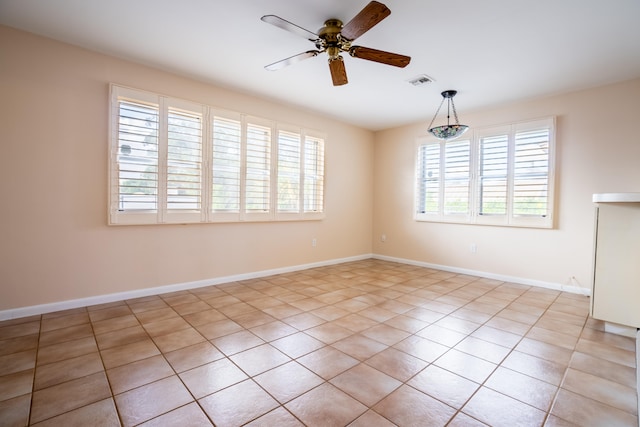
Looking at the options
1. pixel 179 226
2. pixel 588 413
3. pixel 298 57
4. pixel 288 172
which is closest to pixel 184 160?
pixel 179 226

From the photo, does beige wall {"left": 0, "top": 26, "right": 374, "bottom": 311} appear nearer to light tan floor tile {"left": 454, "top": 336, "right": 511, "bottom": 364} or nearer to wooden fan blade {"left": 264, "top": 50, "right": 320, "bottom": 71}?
wooden fan blade {"left": 264, "top": 50, "right": 320, "bottom": 71}

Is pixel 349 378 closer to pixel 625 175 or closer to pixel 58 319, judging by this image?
pixel 58 319

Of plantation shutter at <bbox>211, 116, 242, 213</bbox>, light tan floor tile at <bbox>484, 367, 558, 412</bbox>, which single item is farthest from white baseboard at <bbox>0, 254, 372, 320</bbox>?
light tan floor tile at <bbox>484, 367, 558, 412</bbox>

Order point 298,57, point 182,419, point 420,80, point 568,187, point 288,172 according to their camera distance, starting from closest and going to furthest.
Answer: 1. point 182,419
2. point 298,57
3. point 420,80
4. point 568,187
5. point 288,172

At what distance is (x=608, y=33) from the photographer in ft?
8.29

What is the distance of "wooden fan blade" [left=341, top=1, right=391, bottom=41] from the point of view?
6.20 feet

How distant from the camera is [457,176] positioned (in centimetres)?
486

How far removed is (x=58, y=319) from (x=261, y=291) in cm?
194

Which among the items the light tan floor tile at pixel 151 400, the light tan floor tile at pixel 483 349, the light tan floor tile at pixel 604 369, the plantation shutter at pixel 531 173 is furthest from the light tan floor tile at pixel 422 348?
the plantation shutter at pixel 531 173

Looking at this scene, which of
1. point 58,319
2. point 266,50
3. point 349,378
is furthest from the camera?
point 266,50

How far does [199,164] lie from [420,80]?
2902 millimetres

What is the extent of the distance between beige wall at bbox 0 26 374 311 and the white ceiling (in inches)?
8.3

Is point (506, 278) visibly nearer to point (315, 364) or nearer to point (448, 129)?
point (448, 129)

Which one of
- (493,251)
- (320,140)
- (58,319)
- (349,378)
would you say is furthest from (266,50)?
(493,251)
